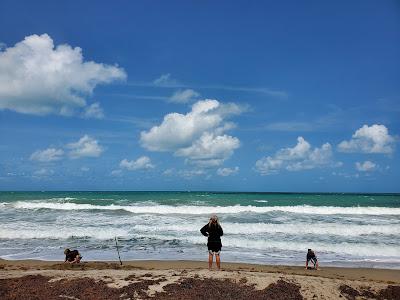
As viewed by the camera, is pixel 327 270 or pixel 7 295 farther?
pixel 327 270

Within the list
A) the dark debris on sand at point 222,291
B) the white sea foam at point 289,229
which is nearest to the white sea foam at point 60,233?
the white sea foam at point 289,229

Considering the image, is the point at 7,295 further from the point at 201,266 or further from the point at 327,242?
the point at 327,242

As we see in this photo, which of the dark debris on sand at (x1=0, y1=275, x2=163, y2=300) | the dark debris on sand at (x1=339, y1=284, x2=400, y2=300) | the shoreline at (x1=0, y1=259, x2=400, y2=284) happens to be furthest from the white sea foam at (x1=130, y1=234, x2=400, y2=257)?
the dark debris on sand at (x1=0, y1=275, x2=163, y2=300)

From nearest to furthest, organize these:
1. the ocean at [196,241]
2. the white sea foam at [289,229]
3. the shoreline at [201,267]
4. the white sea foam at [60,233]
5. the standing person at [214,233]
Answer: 1. the standing person at [214,233]
2. the shoreline at [201,267]
3. the ocean at [196,241]
4. the white sea foam at [60,233]
5. the white sea foam at [289,229]

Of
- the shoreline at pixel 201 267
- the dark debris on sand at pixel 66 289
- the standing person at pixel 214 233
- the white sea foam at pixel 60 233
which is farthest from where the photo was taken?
the white sea foam at pixel 60 233

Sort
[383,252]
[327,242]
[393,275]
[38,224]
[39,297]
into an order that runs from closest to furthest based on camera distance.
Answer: [39,297]
[393,275]
[383,252]
[327,242]
[38,224]

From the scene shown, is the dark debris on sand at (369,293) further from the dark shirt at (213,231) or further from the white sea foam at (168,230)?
the white sea foam at (168,230)

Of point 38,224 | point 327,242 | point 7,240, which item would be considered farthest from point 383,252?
point 38,224

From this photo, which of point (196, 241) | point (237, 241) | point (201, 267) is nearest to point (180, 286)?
point (201, 267)

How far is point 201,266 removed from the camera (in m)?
13.2

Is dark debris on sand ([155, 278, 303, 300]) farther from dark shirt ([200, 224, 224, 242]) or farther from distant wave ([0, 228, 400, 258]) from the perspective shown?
distant wave ([0, 228, 400, 258])

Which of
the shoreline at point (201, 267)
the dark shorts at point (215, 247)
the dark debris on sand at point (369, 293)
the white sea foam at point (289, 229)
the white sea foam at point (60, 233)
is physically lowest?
the shoreline at point (201, 267)

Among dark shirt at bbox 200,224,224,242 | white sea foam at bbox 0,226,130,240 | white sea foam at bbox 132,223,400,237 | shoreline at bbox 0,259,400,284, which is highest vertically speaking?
dark shirt at bbox 200,224,224,242

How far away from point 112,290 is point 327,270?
7867 mm
